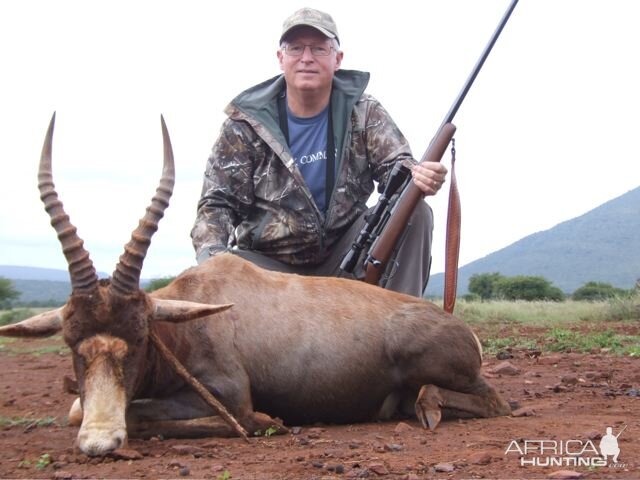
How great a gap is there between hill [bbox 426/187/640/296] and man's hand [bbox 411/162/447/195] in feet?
296

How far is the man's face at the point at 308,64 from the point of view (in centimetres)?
735

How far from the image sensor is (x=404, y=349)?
5574 mm

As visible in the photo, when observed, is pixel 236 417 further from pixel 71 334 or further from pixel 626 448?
pixel 626 448

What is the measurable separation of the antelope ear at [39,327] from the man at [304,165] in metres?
2.31

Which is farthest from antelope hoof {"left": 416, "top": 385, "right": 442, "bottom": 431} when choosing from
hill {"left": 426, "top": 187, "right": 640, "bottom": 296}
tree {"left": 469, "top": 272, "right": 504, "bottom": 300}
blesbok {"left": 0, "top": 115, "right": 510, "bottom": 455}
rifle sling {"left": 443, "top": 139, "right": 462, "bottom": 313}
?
hill {"left": 426, "top": 187, "right": 640, "bottom": 296}

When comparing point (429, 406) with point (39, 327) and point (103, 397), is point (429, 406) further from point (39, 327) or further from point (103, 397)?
point (39, 327)

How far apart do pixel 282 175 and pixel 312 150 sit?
A: 34 centimetres

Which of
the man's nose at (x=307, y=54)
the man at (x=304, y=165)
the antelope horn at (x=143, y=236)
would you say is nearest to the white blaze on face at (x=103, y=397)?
the antelope horn at (x=143, y=236)

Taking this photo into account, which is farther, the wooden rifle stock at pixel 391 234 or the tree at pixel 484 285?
the tree at pixel 484 285

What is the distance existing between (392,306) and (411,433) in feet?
3.12

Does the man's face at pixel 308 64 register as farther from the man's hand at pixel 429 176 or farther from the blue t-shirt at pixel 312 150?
the man's hand at pixel 429 176

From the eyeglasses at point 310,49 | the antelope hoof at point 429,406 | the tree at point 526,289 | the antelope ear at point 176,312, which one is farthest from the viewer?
the tree at point 526,289

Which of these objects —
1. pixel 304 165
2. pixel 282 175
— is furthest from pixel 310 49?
pixel 282 175

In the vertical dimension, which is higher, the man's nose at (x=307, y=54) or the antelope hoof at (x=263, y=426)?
the man's nose at (x=307, y=54)
